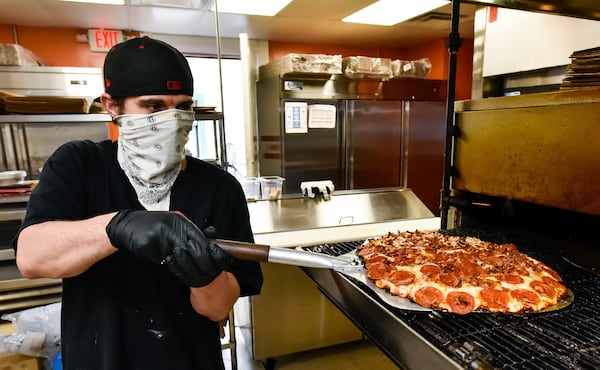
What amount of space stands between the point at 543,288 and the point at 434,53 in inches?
195

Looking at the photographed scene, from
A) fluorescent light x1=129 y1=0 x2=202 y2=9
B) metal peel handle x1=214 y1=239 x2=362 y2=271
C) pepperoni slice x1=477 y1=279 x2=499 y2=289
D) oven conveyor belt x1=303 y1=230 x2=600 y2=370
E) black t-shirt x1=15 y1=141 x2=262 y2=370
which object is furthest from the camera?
fluorescent light x1=129 y1=0 x2=202 y2=9

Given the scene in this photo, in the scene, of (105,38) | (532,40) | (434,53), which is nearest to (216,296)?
(532,40)

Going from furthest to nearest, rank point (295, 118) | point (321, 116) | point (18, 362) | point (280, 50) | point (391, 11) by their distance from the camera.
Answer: point (280, 50) < point (321, 116) < point (295, 118) < point (391, 11) < point (18, 362)

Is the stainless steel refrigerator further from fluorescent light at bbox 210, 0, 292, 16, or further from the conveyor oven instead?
the conveyor oven

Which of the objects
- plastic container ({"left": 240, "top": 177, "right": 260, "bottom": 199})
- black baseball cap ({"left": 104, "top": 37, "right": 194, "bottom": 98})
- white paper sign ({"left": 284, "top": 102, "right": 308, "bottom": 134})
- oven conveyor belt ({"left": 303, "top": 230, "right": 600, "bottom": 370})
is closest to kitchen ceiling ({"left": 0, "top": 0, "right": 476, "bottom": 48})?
white paper sign ({"left": 284, "top": 102, "right": 308, "bottom": 134})

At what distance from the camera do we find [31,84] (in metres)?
3.86

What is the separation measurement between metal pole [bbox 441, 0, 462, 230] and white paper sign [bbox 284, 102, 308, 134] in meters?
2.53

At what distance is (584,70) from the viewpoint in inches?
48.9

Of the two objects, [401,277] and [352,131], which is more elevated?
[352,131]

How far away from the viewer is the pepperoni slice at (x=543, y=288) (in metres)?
1.06

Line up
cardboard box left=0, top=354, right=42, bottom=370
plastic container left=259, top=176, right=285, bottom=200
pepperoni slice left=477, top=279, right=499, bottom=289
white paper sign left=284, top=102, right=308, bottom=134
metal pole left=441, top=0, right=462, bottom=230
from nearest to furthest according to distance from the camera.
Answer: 1. pepperoni slice left=477, top=279, right=499, bottom=289
2. metal pole left=441, top=0, right=462, bottom=230
3. cardboard box left=0, top=354, right=42, bottom=370
4. plastic container left=259, top=176, right=285, bottom=200
5. white paper sign left=284, top=102, right=308, bottom=134

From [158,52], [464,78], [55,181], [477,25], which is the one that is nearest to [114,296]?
[55,181]

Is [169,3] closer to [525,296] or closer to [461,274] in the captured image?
[461,274]

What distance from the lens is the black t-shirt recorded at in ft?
3.23
